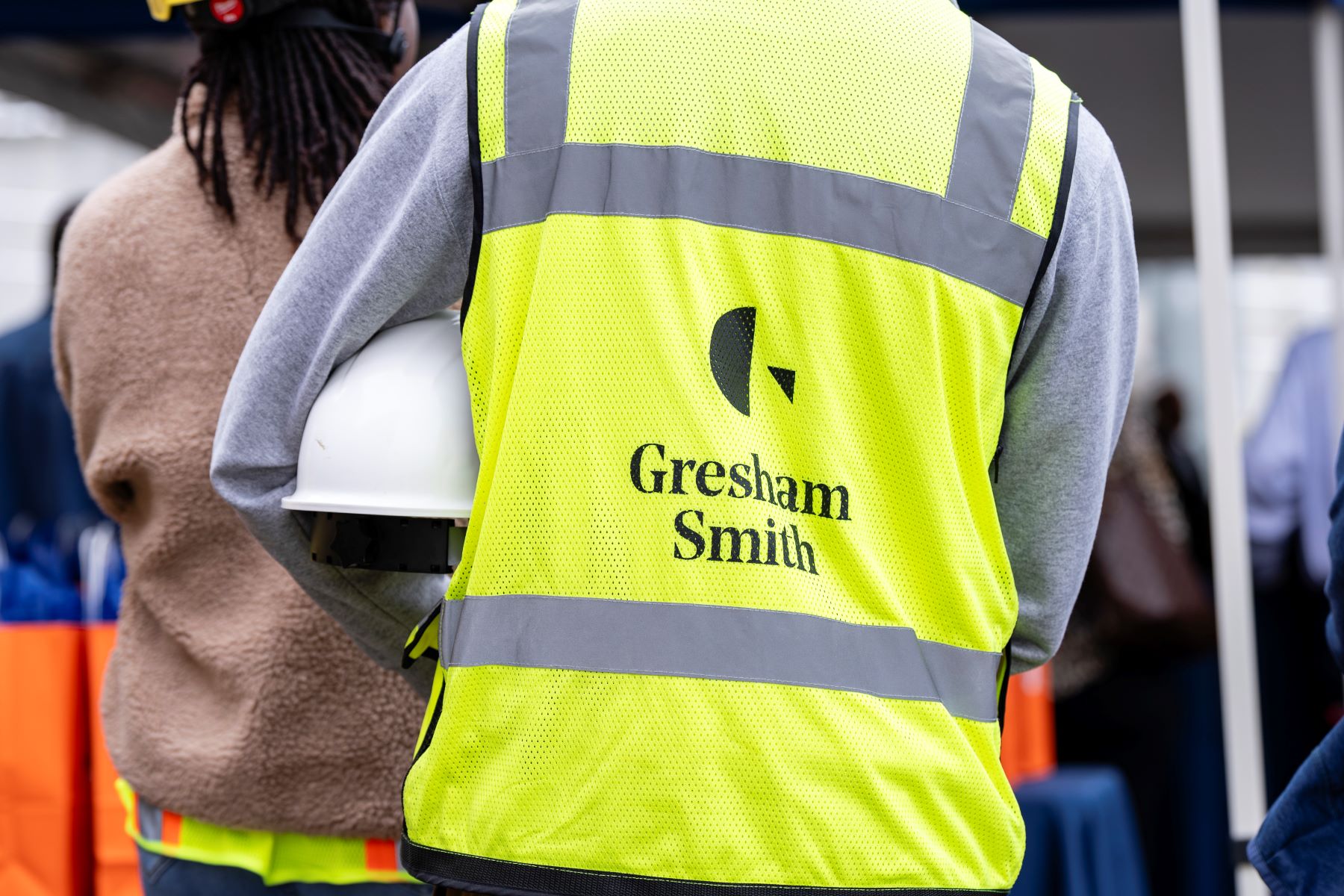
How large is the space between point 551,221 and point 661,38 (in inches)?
7.2

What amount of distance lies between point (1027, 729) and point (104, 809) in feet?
7.17

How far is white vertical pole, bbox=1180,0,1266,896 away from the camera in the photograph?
7.95ft

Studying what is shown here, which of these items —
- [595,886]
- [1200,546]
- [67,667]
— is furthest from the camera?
[1200,546]

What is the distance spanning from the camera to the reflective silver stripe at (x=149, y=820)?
1.73 meters

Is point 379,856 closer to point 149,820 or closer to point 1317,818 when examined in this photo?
point 149,820

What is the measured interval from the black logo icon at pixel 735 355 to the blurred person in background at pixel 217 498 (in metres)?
0.66

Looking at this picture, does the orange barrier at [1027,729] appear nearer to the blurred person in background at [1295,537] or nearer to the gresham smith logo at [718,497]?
the blurred person in background at [1295,537]

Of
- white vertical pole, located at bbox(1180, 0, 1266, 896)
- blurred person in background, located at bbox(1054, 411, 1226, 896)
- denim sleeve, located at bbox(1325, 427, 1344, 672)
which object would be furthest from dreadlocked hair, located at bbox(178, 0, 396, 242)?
blurred person in background, located at bbox(1054, 411, 1226, 896)

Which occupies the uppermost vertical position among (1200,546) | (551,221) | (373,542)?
(551,221)

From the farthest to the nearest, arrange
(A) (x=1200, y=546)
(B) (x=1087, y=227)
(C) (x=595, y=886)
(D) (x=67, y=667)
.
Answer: (A) (x=1200, y=546) < (D) (x=67, y=667) < (B) (x=1087, y=227) < (C) (x=595, y=886)

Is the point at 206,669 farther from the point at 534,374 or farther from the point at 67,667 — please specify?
the point at 67,667

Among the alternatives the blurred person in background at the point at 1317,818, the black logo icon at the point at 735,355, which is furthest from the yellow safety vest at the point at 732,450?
the blurred person in background at the point at 1317,818

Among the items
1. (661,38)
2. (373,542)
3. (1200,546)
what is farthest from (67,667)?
(1200,546)

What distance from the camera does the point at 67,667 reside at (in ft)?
8.39
